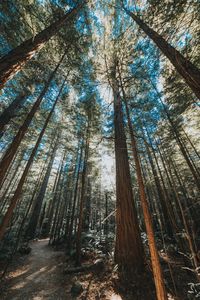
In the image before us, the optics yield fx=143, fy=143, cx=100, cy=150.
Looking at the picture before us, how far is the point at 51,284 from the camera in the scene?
6410 mm

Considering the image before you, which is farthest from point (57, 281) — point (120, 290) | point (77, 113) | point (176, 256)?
point (77, 113)

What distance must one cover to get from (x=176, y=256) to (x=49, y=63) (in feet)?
42.8

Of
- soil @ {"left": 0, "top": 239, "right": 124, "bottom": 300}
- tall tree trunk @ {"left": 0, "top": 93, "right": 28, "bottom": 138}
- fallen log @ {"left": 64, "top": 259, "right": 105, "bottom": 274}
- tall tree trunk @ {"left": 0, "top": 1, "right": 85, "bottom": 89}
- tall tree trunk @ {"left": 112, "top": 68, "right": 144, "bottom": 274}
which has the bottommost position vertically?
soil @ {"left": 0, "top": 239, "right": 124, "bottom": 300}

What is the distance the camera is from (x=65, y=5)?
21.0ft

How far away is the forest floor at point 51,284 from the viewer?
533 cm

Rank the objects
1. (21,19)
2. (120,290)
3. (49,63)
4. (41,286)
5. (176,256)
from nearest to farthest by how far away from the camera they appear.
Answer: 1. (120,290)
2. (21,19)
3. (41,286)
4. (49,63)
5. (176,256)

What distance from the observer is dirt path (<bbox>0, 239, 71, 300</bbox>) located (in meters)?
5.60

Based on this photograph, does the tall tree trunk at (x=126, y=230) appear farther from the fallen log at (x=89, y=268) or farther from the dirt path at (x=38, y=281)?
the dirt path at (x=38, y=281)

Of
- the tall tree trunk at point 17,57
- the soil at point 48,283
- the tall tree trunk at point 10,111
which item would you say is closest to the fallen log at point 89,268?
the soil at point 48,283

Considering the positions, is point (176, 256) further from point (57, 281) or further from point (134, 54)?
point (134, 54)

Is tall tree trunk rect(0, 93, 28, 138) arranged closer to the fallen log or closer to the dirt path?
the dirt path

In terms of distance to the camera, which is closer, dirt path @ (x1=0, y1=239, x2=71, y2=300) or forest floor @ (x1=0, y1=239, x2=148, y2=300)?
forest floor @ (x1=0, y1=239, x2=148, y2=300)

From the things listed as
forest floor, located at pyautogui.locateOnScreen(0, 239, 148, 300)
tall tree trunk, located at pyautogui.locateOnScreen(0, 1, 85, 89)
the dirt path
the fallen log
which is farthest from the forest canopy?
the dirt path

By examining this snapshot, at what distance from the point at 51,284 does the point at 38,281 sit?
30.3 inches
